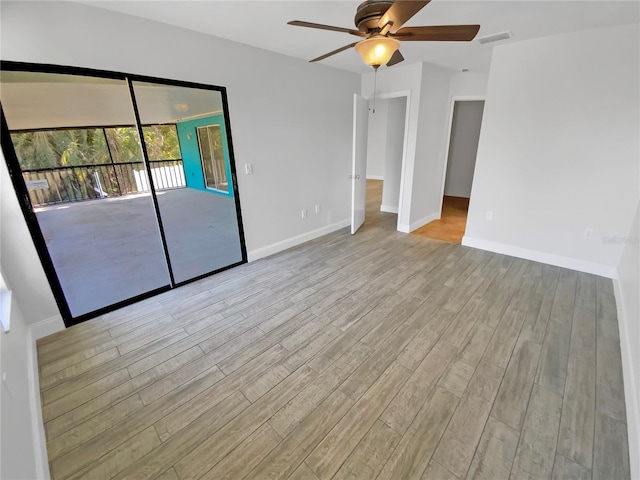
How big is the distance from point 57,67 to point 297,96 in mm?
2356

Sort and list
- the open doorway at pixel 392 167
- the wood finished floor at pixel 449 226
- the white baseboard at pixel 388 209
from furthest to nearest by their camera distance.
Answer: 1. the white baseboard at pixel 388 209
2. the open doorway at pixel 392 167
3. the wood finished floor at pixel 449 226

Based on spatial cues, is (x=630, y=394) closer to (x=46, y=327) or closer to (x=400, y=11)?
(x=400, y=11)

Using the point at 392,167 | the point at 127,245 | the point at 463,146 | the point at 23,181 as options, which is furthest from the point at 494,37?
the point at 127,245

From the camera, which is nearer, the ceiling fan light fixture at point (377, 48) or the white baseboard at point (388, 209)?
the ceiling fan light fixture at point (377, 48)

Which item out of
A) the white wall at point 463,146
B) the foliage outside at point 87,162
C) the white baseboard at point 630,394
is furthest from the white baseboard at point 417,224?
the foliage outside at point 87,162

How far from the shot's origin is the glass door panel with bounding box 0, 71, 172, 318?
2.93m

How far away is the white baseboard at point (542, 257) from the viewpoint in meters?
3.07

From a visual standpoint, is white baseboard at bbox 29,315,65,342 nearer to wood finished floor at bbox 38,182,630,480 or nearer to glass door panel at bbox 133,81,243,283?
wood finished floor at bbox 38,182,630,480

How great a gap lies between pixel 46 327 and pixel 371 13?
130 inches

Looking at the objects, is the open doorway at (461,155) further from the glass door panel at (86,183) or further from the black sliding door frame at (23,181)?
the glass door panel at (86,183)

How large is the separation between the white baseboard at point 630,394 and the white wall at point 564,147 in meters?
1.13

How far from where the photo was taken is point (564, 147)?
300 centimetres

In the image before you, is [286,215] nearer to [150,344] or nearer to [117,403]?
[150,344]

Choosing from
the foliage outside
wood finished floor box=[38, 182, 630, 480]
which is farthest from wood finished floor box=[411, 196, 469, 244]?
the foliage outside
